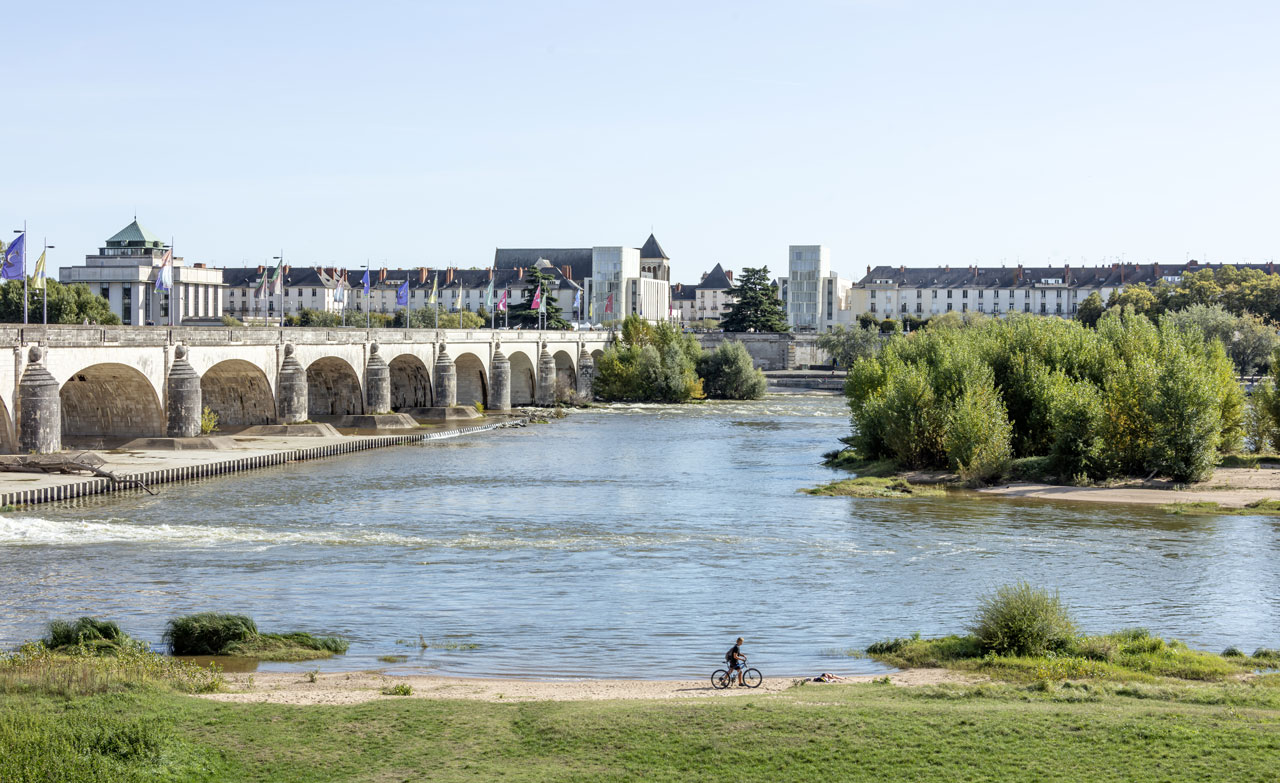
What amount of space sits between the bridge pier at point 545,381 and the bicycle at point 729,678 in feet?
309

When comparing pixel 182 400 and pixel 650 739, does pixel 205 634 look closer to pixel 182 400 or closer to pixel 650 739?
pixel 650 739

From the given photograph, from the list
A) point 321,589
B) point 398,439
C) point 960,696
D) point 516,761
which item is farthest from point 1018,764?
point 398,439

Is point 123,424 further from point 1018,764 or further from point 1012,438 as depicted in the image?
point 1018,764

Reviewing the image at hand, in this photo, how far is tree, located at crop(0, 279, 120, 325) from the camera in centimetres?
11150

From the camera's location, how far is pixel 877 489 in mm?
54750

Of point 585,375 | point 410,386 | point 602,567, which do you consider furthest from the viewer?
point 585,375

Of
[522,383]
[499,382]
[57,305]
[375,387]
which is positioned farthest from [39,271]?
[522,383]

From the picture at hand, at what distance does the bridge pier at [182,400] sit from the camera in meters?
63.1

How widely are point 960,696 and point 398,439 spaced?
5706 cm

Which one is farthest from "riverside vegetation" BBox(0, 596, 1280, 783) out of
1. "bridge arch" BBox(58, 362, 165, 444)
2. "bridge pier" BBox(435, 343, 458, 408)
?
"bridge pier" BBox(435, 343, 458, 408)

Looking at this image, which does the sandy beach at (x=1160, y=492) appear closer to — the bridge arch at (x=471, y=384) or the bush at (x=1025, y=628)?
the bush at (x=1025, y=628)

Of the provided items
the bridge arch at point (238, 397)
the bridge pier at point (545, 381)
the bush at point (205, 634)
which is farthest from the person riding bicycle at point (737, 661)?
the bridge pier at point (545, 381)

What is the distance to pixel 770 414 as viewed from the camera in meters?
108

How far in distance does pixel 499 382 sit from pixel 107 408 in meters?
47.8
